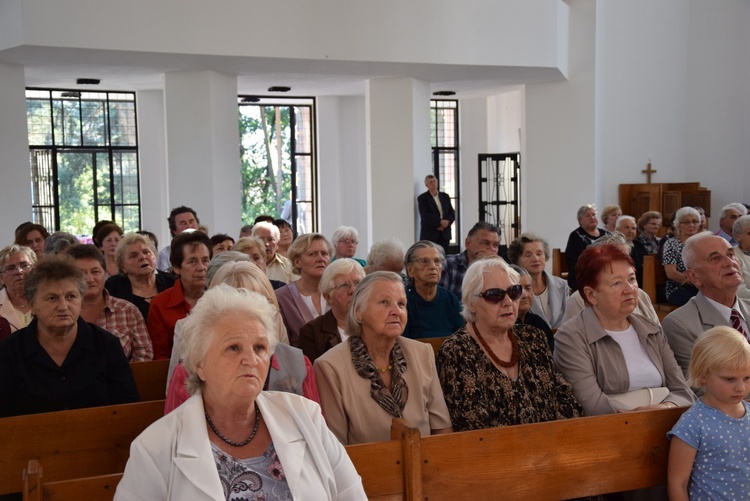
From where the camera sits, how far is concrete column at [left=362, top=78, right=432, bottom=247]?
37.2 feet

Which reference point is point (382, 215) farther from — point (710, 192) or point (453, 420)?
Result: point (453, 420)

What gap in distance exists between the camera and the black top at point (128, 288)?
16.8 ft

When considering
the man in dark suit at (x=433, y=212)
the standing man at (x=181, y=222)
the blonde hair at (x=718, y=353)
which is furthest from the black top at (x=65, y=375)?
the man in dark suit at (x=433, y=212)

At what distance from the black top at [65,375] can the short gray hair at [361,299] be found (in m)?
0.95

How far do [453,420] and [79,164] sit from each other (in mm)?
10406

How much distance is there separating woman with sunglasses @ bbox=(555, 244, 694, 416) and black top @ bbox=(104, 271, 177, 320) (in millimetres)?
2541

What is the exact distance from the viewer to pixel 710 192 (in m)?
13.9

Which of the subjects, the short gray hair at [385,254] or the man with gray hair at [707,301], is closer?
the man with gray hair at [707,301]

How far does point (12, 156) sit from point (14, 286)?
5039mm

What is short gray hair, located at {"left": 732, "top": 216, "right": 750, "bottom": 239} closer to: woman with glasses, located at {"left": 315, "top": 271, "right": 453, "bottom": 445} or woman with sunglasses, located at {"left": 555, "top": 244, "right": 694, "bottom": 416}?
woman with sunglasses, located at {"left": 555, "top": 244, "right": 694, "bottom": 416}

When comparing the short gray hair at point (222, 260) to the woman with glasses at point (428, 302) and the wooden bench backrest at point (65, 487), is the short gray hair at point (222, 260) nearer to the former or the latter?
the woman with glasses at point (428, 302)

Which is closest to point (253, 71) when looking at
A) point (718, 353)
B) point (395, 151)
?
point (395, 151)

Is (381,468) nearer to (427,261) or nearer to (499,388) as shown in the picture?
(499,388)

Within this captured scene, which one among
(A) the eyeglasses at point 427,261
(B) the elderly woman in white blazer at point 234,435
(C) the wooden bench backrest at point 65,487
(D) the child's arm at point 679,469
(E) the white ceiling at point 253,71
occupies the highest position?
(E) the white ceiling at point 253,71
